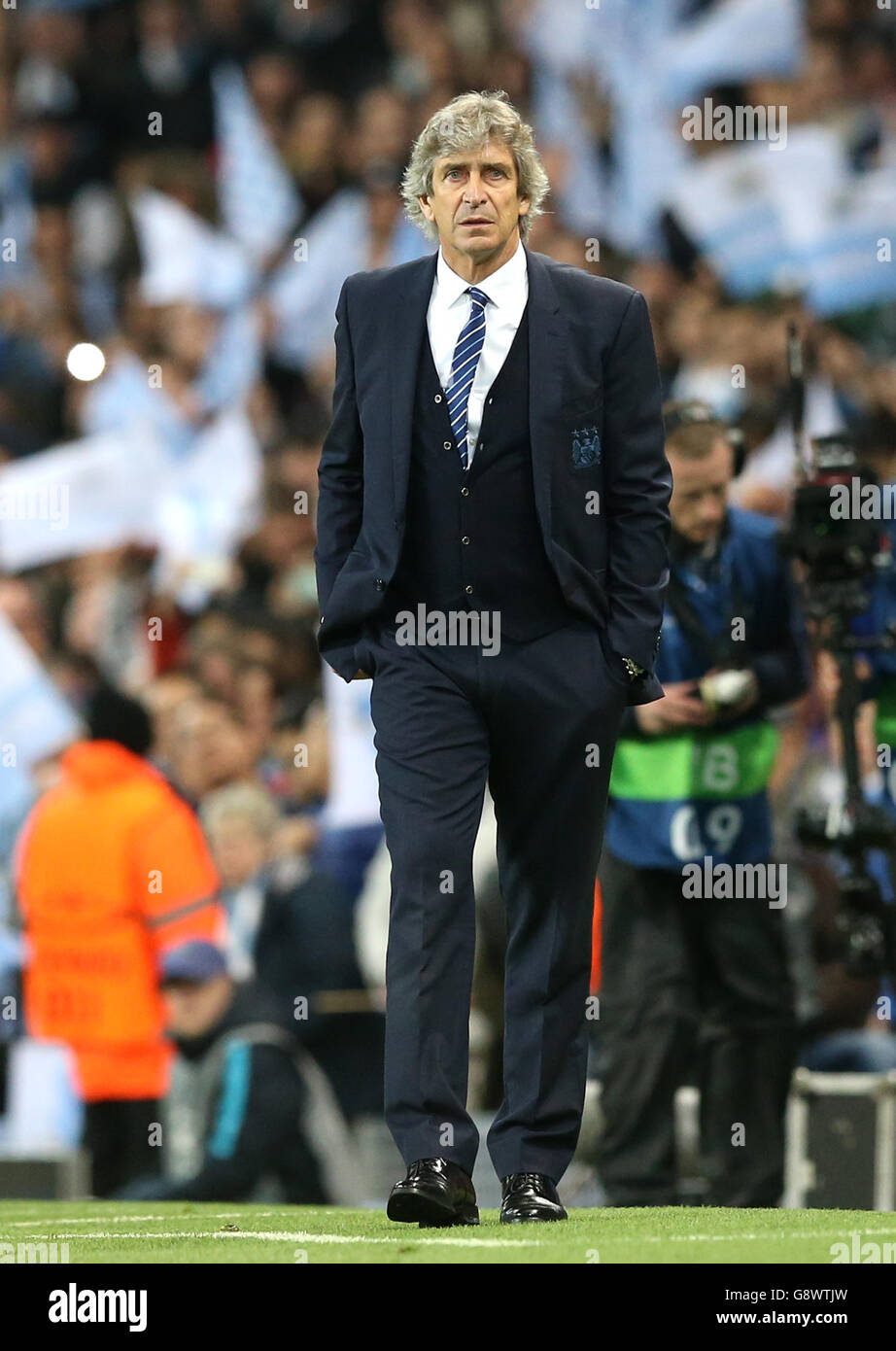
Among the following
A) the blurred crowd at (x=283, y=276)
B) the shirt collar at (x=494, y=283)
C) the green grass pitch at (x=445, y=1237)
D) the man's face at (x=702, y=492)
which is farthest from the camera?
the blurred crowd at (x=283, y=276)

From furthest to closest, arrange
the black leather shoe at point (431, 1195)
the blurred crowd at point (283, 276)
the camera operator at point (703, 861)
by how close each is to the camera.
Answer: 1. the blurred crowd at point (283, 276)
2. the camera operator at point (703, 861)
3. the black leather shoe at point (431, 1195)

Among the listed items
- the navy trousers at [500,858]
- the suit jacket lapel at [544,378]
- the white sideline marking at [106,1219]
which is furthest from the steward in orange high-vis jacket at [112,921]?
the suit jacket lapel at [544,378]

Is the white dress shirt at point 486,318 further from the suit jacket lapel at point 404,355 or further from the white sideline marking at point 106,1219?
the white sideline marking at point 106,1219

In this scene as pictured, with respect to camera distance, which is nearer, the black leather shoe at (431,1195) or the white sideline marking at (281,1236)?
the white sideline marking at (281,1236)

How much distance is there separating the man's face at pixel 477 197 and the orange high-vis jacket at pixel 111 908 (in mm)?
4427

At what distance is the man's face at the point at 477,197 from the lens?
4.72 metres

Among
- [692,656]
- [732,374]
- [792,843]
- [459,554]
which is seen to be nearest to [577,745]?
[459,554]

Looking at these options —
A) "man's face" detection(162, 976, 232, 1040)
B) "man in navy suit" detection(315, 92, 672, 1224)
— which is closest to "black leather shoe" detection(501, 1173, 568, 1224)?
"man in navy suit" detection(315, 92, 672, 1224)

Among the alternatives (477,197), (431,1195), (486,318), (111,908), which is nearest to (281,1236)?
(431,1195)

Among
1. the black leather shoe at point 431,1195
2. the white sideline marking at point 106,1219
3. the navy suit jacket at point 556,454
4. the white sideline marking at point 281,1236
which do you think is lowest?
the white sideline marking at point 106,1219

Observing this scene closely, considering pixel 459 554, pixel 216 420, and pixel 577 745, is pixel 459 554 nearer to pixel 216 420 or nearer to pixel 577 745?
pixel 577 745

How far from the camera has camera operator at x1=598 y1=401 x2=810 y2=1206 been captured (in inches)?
A: 260

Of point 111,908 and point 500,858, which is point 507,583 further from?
point 111,908
